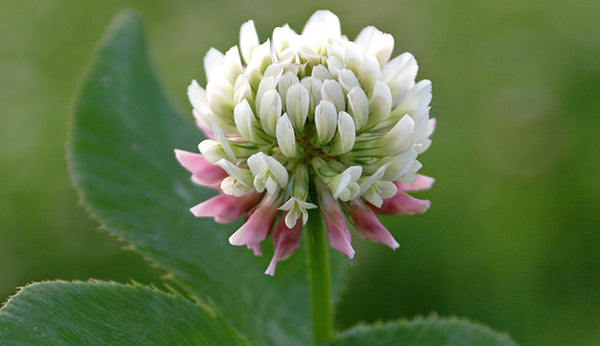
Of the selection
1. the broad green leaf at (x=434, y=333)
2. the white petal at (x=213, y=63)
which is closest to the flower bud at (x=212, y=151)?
the white petal at (x=213, y=63)

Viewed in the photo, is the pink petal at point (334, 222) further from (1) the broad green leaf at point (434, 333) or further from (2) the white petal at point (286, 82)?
(1) the broad green leaf at point (434, 333)

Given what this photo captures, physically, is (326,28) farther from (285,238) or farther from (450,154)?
(450,154)

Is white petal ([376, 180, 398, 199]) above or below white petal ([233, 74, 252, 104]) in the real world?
below

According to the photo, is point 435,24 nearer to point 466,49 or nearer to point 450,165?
point 466,49

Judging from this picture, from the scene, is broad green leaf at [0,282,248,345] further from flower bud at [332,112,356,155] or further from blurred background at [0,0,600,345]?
blurred background at [0,0,600,345]

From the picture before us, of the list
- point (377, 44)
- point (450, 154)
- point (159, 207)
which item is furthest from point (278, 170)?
point (450, 154)

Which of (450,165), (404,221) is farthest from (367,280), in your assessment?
(450,165)

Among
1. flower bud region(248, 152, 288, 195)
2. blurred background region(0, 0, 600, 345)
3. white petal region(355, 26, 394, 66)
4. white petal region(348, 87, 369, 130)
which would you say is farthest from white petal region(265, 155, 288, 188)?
blurred background region(0, 0, 600, 345)
